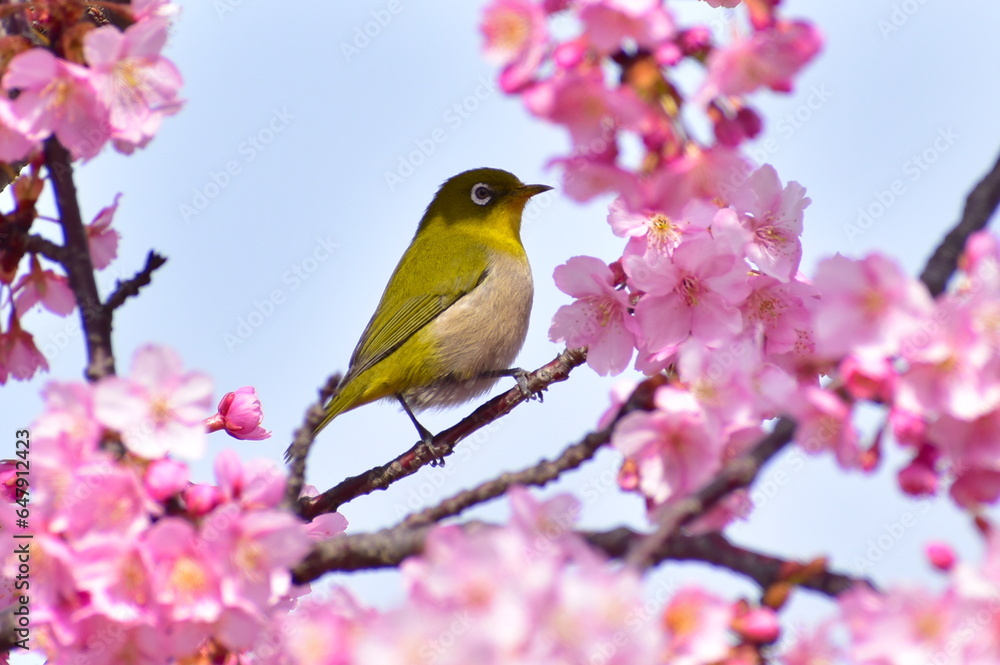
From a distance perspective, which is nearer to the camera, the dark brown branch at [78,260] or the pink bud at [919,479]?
the pink bud at [919,479]

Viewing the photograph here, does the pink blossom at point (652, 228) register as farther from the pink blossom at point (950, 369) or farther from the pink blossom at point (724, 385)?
the pink blossom at point (950, 369)

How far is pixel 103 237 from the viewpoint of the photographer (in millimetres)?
3277

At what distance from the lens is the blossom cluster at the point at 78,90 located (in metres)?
2.68

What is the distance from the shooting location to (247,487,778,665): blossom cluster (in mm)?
1736

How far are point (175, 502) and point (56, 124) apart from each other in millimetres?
Result: 1088

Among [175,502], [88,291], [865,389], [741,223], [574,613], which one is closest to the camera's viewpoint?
[574,613]

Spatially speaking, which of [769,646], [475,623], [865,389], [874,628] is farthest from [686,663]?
[865,389]

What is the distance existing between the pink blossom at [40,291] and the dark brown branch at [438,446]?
3.65 ft

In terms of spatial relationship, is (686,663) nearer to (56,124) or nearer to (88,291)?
(88,291)

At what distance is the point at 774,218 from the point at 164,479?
7.13ft

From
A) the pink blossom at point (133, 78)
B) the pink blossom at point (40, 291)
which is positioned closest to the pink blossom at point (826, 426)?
the pink blossom at point (133, 78)

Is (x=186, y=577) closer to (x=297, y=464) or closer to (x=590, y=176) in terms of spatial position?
(x=297, y=464)

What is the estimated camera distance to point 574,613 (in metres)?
1.75

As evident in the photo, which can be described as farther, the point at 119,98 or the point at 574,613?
the point at 119,98
